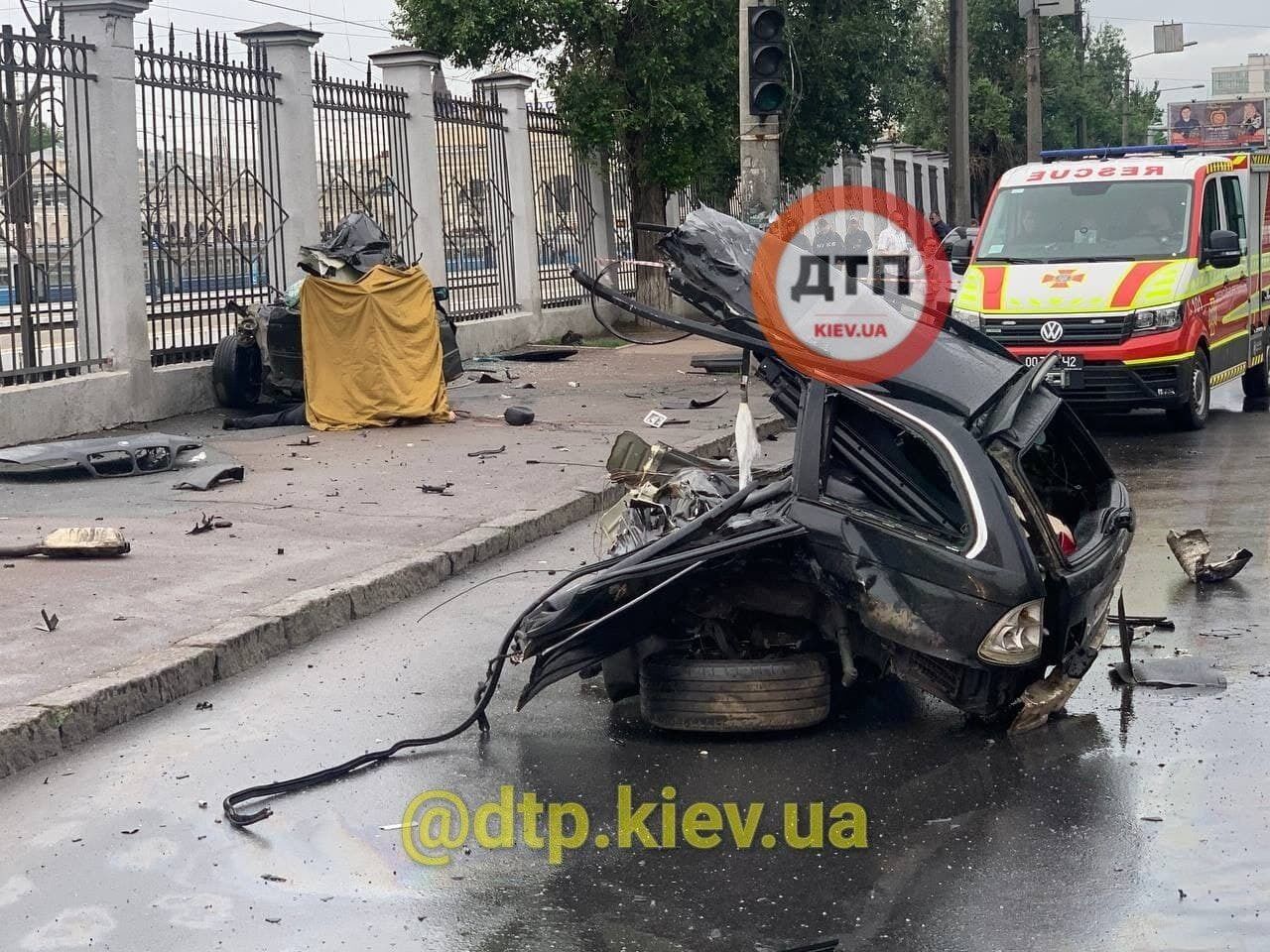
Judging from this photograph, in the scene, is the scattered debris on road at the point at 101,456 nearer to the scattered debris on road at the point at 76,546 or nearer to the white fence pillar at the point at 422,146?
the scattered debris on road at the point at 76,546

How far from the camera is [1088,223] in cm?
1354

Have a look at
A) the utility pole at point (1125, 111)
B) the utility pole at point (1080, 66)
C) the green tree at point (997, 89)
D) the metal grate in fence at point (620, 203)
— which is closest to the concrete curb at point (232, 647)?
the metal grate in fence at point (620, 203)

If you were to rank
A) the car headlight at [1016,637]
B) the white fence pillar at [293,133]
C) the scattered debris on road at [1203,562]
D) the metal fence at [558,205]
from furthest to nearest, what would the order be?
the metal fence at [558,205] < the white fence pillar at [293,133] < the scattered debris on road at [1203,562] < the car headlight at [1016,637]

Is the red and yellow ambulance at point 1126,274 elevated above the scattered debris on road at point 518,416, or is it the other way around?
the red and yellow ambulance at point 1126,274

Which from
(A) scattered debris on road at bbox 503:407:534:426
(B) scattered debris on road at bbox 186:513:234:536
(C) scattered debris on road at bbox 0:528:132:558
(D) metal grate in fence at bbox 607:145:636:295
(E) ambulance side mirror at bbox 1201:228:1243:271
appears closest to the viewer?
(C) scattered debris on road at bbox 0:528:132:558

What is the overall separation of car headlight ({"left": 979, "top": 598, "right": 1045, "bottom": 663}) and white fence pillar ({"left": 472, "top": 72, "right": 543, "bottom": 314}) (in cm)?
1692

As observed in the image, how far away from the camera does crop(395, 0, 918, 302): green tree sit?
71.6 ft

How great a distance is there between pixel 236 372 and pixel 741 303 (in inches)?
369

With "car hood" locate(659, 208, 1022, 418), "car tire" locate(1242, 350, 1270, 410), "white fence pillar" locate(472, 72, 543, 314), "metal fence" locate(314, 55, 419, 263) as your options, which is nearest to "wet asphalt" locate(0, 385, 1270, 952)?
"car hood" locate(659, 208, 1022, 418)

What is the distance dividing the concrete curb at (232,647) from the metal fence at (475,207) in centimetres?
1062

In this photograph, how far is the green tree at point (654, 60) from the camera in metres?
21.8

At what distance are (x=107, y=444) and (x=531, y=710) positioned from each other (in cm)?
613

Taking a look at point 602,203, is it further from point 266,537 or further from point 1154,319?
point 266,537

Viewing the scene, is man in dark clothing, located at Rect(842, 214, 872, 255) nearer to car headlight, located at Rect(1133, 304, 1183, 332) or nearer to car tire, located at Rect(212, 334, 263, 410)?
car headlight, located at Rect(1133, 304, 1183, 332)
